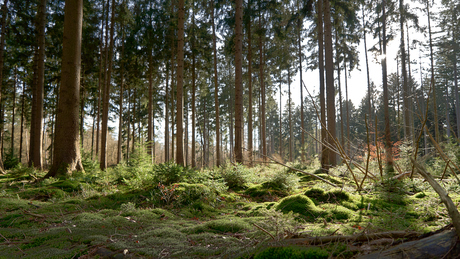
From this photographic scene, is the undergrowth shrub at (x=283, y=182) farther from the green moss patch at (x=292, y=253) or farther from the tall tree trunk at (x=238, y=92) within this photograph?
the green moss patch at (x=292, y=253)

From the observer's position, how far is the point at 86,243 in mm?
3020

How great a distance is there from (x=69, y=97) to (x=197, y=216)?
6.66m

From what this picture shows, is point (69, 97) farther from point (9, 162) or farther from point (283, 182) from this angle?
point (9, 162)

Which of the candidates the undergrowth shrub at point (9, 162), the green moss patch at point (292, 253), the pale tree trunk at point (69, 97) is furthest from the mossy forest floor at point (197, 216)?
the undergrowth shrub at point (9, 162)

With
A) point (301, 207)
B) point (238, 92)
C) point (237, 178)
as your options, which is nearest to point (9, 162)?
point (238, 92)

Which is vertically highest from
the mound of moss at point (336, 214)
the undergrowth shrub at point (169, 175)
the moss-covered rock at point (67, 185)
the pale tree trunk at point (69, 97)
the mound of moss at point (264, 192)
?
the pale tree trunk at point (69, 97)

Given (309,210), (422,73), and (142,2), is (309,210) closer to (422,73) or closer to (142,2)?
(142,2)

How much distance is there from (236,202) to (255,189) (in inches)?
52.7

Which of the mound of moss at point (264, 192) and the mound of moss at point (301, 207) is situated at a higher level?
the mound of moss at point (301, 207)

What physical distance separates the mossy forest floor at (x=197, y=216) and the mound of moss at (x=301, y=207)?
0.02 metres

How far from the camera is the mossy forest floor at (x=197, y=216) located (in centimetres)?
259

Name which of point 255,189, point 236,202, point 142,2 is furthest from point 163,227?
point 142,2

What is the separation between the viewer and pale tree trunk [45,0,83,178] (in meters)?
7.83

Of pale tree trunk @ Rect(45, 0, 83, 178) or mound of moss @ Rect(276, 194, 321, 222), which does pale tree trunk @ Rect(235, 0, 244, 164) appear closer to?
mound of moss @ Rect(276, 194, 321, 222)
